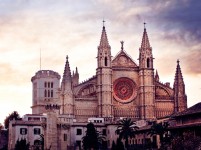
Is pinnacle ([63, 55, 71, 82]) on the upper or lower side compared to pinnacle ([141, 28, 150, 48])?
lower

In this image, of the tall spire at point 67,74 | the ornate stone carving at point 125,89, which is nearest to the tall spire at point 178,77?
the ornate stone carving at point 125,89

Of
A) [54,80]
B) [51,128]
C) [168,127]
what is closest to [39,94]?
[54,80]

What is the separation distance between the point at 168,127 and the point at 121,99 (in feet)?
115

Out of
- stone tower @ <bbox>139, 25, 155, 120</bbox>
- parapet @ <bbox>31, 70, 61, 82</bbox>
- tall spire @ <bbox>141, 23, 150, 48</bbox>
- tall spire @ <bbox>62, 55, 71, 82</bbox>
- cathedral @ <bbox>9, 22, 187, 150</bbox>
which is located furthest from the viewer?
parapet @ <bbox>31, 70, 61, 82</bbox>

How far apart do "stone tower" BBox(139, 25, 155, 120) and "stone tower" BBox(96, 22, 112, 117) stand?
7540mm

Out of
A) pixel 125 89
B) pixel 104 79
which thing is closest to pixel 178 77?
pixel 125 89

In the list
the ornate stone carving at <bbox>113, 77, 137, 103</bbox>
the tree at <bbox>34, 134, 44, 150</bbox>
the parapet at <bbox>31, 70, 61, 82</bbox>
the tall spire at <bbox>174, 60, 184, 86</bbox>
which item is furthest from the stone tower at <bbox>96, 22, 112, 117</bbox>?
the parapet at <bbox>31, 70, 61, 82</bbox>

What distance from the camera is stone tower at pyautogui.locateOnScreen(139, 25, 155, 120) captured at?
110 meters

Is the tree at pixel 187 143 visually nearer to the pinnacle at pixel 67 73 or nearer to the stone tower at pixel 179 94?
the pinnacle at pixel 67 73

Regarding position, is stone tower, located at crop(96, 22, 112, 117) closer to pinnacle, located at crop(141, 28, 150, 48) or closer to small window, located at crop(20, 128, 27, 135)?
pinnacle, located at crop(141, 28, 150, 48)

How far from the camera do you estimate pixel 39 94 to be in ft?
506

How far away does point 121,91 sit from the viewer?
373 feet

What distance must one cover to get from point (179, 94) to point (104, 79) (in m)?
17.5

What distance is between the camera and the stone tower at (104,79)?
352 ft
